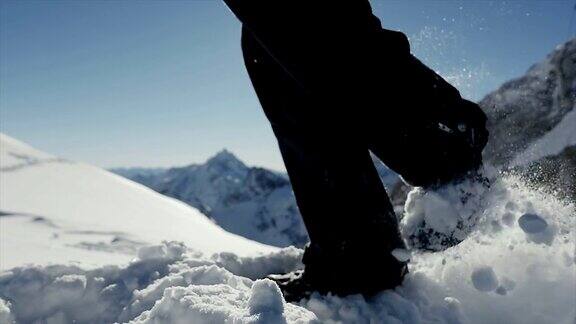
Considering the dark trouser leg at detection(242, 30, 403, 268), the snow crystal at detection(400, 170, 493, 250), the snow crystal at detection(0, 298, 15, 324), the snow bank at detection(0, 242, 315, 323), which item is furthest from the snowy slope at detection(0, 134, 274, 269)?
the snow crystal at detection(400, 170, 493, 250)

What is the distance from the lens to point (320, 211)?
2607 millimetres

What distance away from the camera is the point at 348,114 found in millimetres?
2383

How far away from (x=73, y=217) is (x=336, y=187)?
2.91 m

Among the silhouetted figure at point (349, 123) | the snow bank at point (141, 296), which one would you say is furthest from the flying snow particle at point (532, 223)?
the snow bank at point (141, 296)

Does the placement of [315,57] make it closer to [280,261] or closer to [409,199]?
[409,199]

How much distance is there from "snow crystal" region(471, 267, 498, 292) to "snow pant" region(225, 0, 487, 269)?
1.36 ft

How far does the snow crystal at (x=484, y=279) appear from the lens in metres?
2.28

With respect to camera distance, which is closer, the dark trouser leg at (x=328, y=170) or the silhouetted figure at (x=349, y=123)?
the silhouetted figure at (x=349, y=123)

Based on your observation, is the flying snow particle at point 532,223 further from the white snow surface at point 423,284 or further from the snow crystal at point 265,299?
the snow crystal at point 265,299

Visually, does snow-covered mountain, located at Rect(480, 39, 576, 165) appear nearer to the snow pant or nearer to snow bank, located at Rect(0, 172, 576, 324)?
snow bank, located at Rect(0, 172, 576, 324)

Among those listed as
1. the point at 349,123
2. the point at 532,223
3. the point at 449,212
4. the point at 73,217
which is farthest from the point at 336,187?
the point at 73,217

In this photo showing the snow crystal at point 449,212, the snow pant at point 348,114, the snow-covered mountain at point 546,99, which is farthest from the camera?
the snow-covered mountain at point 546,99

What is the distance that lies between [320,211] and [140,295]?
3.48 feet

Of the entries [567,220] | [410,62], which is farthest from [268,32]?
[567,220]
